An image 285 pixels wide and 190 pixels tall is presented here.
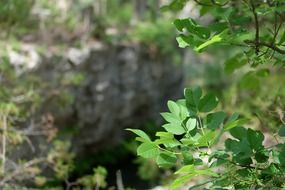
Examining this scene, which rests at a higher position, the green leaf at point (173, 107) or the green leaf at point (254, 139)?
the green leaf at point (173, 107)

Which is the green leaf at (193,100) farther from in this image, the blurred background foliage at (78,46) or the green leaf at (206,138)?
the blurred background foliage at (78,46)

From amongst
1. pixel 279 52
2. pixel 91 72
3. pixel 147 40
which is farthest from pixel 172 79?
pixel 279 52

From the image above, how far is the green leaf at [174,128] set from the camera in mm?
923

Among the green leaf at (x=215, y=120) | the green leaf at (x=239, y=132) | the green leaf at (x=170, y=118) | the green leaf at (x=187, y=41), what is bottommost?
the green leaf at (x=239, y=132)

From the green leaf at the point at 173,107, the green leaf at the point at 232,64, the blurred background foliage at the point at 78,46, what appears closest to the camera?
the green leaf at the point at 173,107

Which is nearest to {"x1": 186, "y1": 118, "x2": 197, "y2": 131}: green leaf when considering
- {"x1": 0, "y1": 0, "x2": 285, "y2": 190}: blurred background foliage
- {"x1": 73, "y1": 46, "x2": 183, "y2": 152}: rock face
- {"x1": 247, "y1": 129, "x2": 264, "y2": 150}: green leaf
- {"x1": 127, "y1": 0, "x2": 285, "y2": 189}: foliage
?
{"x1": 127, "y1": 0, "x2": 285, "y2": 189}: foliage

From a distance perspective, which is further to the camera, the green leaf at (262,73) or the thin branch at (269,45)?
the green leaf at (262,73)

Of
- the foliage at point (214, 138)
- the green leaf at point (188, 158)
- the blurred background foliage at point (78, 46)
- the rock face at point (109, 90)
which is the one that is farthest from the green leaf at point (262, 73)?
the rock face at point (109, 90)

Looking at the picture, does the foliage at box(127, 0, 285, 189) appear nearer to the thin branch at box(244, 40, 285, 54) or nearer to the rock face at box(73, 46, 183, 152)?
the thin branch at box(244, 40, 285, 54)

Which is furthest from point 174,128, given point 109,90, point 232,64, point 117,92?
→ point 117,92

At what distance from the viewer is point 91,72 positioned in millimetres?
6613

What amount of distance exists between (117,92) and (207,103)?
249 inches

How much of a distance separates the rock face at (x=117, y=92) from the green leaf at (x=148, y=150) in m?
5.42

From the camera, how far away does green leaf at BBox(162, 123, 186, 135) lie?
3.03 feet
